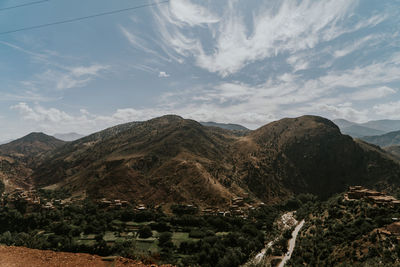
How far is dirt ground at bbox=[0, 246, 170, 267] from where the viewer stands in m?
11.2

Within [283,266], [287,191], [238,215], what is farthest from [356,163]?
[283,266]

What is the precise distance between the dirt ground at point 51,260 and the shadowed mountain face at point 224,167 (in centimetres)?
5864

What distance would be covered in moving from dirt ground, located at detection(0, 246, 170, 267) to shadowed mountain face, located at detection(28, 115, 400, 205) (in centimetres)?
5864

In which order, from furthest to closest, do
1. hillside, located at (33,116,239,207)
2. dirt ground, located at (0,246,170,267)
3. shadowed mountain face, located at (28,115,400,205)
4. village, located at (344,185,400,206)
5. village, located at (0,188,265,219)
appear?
shadowed mountain face, located at (28,115,400,205)
hillside, located at (33,116,239,207)
village, located at (0,188,265,219)
village, located at (344,185,400,206)
dirt ground, located at (0,246,170,267)

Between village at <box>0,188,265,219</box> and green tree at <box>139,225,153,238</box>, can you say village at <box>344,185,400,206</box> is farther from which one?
green tree at <box>139,225,153,238</box>

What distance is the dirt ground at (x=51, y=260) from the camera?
11156 mm

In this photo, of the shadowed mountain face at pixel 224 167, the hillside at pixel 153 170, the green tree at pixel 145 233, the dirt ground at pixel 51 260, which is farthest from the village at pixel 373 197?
the dirt ground at pixel 51 260

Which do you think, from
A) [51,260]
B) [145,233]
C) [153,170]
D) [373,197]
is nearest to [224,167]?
[153,170]

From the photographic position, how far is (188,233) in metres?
49.5

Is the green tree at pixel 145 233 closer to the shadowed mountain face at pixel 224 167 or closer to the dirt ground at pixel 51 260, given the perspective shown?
the shadowed mountain face at pixel 224 167

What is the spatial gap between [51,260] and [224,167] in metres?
87.3

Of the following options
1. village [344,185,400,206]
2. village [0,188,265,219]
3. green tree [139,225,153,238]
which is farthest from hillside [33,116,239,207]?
village [344,185,400,206]

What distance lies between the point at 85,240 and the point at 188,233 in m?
23.3

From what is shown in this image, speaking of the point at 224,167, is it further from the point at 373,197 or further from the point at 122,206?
the point at 373,197
